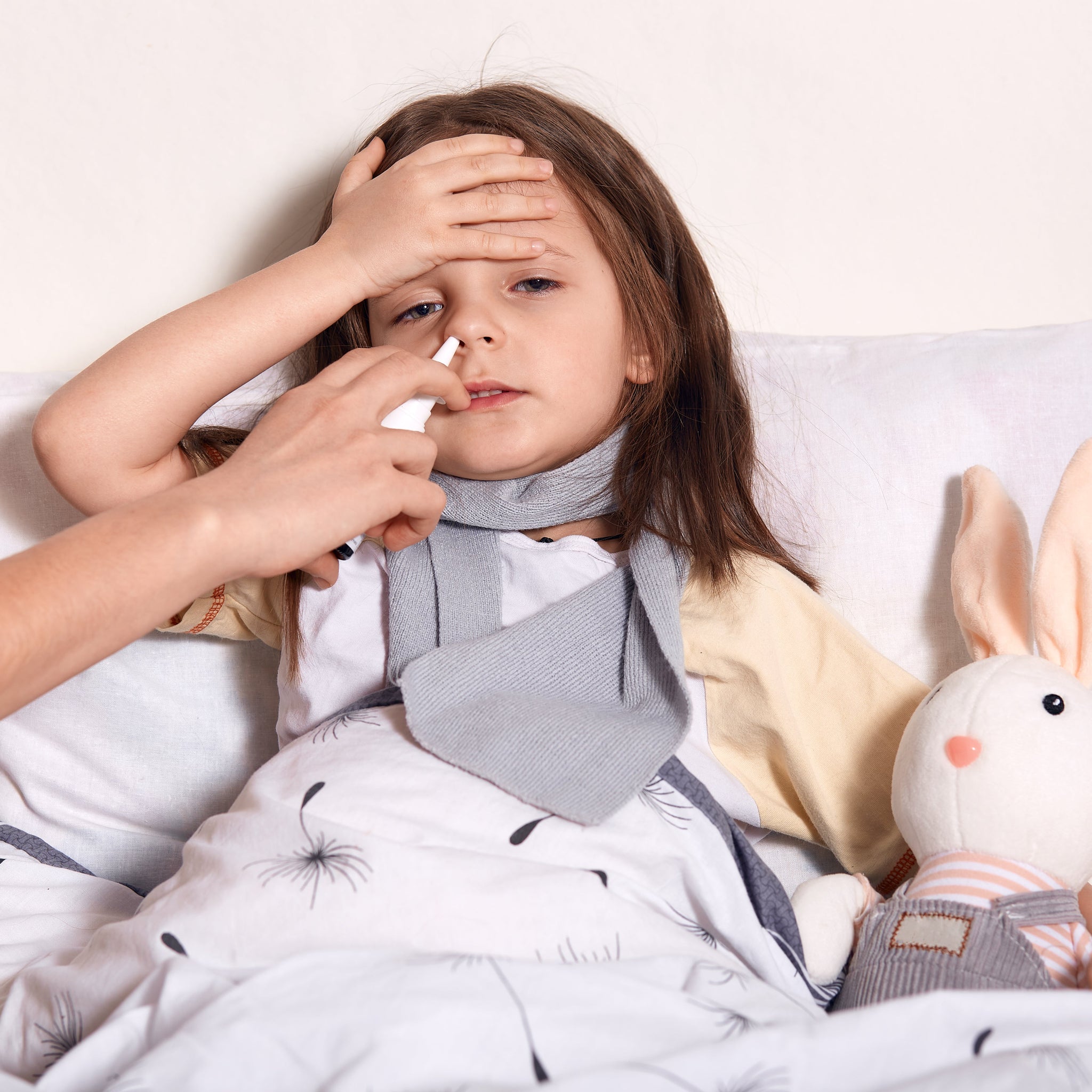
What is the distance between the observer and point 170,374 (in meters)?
0.98

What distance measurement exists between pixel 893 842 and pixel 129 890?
0.74 metres

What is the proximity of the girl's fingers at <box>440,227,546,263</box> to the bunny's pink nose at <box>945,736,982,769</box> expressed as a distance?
0.58 metres

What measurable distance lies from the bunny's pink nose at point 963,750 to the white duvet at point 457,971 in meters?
0.19

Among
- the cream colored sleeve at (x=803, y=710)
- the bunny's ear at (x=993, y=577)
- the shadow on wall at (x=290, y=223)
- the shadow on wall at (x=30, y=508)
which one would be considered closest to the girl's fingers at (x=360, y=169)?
the shadow on wall at (x=290, y=223)

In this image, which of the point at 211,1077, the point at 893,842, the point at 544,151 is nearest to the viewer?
the point at 211,1077

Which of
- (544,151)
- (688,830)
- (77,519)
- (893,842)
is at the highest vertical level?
(544,151)

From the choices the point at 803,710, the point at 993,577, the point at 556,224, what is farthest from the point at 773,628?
the point at 556,224

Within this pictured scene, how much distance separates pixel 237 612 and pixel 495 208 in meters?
0.50

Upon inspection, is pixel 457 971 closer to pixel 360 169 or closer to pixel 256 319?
pixel 256 319

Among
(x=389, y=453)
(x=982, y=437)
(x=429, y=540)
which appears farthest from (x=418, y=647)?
(x=982, y=437)

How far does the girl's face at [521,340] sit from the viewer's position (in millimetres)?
→ 1013

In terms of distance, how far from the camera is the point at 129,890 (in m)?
1.06

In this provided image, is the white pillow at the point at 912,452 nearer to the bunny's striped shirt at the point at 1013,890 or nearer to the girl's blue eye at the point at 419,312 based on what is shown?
the bunny's striped shirt at the point at 1013,890

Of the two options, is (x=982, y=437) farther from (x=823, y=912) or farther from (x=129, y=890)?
(x=129, y=890)
